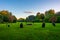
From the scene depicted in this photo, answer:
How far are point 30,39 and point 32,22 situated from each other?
43.4 ft

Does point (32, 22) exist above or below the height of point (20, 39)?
above

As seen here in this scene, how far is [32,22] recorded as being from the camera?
82.6 feet

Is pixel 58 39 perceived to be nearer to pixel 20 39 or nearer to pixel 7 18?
pixel 20 39

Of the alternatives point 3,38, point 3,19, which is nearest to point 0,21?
point 3,19

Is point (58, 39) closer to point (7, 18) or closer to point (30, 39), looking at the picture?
point (30, 39)

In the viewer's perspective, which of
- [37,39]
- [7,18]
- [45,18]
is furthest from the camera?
[45,18]

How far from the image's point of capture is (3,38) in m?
12.3

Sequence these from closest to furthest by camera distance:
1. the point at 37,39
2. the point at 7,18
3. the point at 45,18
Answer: the point at 37,39 → the point at 7,18 → the point at 45,18

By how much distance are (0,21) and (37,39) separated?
12978 mm

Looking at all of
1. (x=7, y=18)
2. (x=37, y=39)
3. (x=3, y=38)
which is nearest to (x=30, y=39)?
(x=37, y=39)

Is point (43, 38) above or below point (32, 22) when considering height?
below

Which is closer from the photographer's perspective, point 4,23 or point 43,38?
point 43,38

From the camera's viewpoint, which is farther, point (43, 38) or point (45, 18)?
point (45, 18)

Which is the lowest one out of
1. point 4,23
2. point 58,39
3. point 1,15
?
point 58,39
